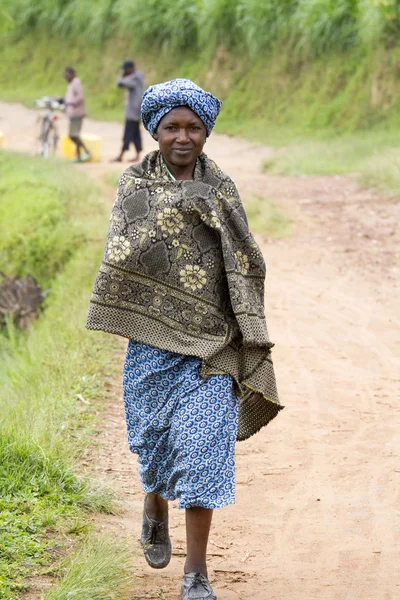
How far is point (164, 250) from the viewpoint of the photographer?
3482 millimetres

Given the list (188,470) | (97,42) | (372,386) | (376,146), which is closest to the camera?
(188,470)

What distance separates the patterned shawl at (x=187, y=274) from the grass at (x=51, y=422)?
2.91ft

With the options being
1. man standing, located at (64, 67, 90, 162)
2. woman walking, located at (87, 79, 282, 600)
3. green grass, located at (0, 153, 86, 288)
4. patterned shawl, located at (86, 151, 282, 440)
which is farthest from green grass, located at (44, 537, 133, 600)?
man standing, located at (64, 67, 90, 162)

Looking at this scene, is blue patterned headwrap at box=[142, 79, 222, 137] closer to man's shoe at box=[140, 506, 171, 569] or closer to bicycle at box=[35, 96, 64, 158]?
man's shoe at box=[140, 506, 171, 569]

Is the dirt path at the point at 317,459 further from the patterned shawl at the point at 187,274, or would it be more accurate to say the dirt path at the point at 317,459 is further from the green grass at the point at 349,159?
the green grass at the point at 349,159

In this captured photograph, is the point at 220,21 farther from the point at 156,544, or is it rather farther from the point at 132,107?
the point at 156,544

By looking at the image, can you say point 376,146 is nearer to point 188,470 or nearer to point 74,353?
point 74,353

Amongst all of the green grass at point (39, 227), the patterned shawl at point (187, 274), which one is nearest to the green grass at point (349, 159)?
the green grass at point (39, 227)

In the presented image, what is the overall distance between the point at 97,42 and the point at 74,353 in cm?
2285

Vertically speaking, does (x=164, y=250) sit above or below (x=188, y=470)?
above

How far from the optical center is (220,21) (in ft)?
78.6

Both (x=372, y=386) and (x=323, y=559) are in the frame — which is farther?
(x=372, y=386)

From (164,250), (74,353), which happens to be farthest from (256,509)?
(74,353)

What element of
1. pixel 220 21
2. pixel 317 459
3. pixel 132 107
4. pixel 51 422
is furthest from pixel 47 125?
pixel 317 459
